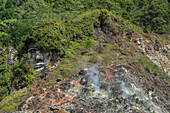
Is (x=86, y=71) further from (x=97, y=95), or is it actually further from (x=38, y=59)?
(x=38, y=59)

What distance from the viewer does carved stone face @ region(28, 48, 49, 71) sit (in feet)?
38.7

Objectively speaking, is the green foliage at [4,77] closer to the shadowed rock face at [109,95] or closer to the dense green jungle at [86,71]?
the dense green jungle at [86,71]

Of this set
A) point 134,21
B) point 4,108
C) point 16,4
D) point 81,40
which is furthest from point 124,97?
point 16,4

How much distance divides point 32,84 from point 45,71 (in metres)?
0.94

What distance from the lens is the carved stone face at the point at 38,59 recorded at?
11.8 meters

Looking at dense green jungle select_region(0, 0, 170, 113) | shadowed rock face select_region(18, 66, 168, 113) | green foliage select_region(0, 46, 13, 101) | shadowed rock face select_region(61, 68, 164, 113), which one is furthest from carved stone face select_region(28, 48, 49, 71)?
green foliage select_region(0, 46, 13, 101)

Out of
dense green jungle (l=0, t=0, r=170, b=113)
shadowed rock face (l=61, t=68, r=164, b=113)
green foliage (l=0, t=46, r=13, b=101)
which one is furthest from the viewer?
green foliage (l=0, t=46, r=13, b=101)

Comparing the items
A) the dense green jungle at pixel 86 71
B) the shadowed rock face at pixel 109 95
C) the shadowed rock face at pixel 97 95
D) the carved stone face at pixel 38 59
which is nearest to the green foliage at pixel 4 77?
the dense green jungle at pixel 86 71

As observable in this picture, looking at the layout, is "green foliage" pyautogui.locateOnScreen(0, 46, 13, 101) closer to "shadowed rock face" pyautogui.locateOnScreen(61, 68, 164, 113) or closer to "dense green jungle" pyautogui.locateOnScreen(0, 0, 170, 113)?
"dense green jungle" pyautogui.locateOnScreen(0, 0, 170, 113)

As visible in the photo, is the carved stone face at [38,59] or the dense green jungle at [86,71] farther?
the carved stone face at [38,59]

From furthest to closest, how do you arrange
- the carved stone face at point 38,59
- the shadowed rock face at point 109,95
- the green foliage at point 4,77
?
the green foliage at point 4,77, the carved stone face at point 38,59, the shadowed rock face at point 109,95

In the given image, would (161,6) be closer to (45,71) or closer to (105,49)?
(105,49)

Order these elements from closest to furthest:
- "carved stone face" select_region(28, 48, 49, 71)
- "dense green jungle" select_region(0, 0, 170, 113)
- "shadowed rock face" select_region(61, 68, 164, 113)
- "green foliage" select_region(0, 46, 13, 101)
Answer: "shadowed rock face" select_region(61, 68, 164, 113), "dense green jungle" select_region(0, 0, 170, 113), "carved stone face" select_region(28, 48, 49, 71), "green foliage" select_region(0, 46, 13, 101)

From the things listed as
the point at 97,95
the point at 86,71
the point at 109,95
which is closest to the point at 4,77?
the point at 86,71
